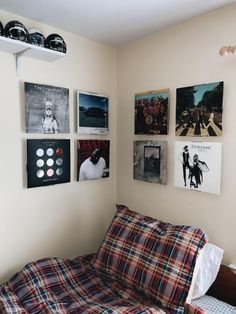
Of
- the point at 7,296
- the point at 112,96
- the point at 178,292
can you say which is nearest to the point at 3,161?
the point at 7,296

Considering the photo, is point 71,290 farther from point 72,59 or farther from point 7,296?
point 72,59

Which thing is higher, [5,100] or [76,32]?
[76,32]

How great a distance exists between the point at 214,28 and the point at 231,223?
4.19 feet

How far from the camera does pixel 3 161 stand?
179 cm

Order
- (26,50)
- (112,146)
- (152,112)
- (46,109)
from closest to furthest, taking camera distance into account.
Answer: (26,50) < (46,109) < (152,112) < (112,146)

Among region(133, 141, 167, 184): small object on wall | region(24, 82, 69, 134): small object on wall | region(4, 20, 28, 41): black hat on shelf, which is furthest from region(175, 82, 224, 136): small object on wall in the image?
region(4, 20, 28, 41): black hat on shelf

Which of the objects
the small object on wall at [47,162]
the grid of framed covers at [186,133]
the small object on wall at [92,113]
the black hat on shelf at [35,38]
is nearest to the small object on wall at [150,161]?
the grid of framed covers at [186,133]

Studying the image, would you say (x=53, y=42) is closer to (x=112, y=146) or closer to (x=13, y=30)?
(x=13, y=30)

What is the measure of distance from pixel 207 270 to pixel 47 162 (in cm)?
129

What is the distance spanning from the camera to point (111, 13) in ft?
5.82

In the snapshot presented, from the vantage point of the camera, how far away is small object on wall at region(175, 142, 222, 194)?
177 centimetres

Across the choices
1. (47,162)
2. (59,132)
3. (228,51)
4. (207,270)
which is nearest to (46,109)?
(59,132)

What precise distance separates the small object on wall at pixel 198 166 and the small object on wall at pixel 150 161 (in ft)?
0.42

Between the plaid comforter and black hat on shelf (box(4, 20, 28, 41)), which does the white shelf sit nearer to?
black hat on shelf (box(4, 20, 28, 41))
